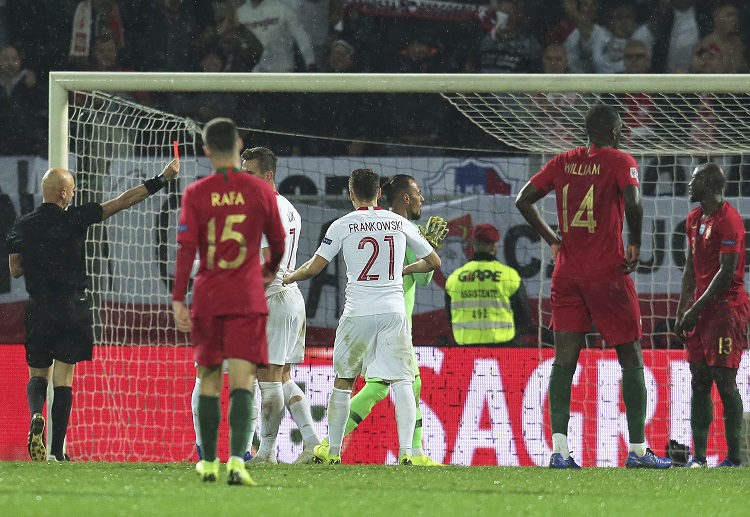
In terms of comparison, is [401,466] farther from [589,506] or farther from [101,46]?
[101,46]

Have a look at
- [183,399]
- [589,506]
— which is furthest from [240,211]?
[183,399]

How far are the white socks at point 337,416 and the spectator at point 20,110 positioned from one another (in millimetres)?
6786

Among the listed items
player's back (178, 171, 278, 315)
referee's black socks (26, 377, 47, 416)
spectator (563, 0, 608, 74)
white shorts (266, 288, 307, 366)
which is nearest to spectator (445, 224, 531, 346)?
white shorts (266, 288, 307, 366)

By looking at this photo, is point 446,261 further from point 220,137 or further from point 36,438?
point 220,137

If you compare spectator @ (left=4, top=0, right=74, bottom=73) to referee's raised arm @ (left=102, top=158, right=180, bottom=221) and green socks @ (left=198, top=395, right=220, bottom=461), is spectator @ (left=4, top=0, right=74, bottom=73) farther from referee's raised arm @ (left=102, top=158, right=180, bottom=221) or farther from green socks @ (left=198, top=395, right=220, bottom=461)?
green socks @ (left=198, top=395, right=220, bottom=461)

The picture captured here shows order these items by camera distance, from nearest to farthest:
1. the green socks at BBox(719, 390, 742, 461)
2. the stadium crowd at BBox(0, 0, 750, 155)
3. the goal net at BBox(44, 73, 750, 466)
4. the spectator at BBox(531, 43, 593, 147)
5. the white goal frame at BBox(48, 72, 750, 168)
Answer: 1. the green socks at BBox(719, 390, 742, 461)
2. the white goal frame at BBox(48, 72, 750, 168)
3. the goal net at BBox(44, 73, 750, 466)
4. the spectator at BBox(531, 43, 593, 147)
5. the stadium crowd at BBox(0, 0, 750, 155)

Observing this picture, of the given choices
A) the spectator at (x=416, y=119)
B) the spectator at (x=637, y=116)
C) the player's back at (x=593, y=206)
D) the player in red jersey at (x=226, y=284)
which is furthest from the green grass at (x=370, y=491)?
the spectator at (x=416, y=119)

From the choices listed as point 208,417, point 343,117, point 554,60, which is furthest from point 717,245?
point 554,60

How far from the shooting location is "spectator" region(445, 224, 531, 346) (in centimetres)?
1045

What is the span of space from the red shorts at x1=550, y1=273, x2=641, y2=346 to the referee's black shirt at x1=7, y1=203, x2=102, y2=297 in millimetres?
2758

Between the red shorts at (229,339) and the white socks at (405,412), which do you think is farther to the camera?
the white socks at (405,412)

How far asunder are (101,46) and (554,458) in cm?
883

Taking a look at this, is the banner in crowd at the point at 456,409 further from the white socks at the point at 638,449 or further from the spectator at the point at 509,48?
the spectator at the point at 509,48

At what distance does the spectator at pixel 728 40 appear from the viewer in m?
13.7
